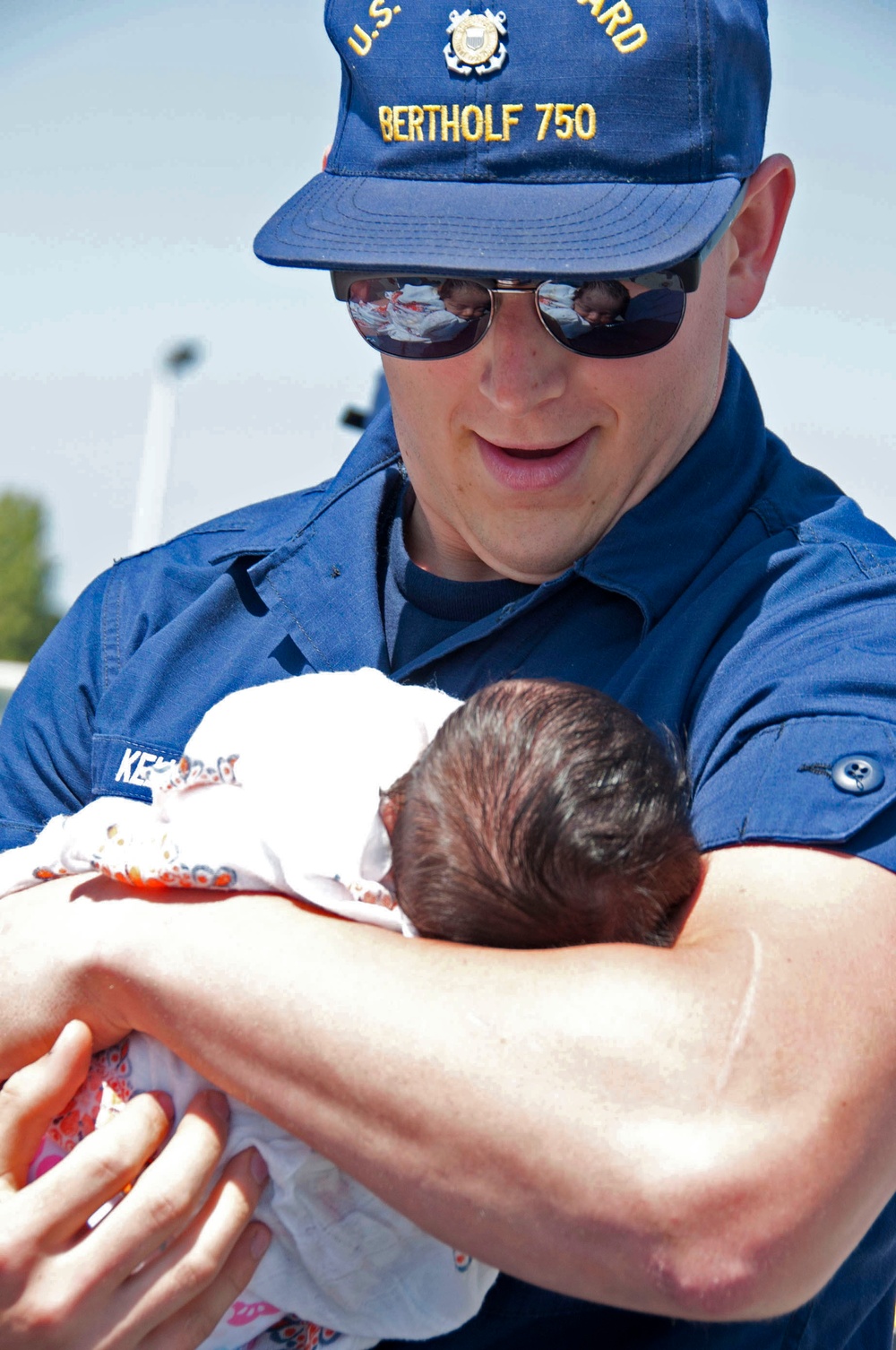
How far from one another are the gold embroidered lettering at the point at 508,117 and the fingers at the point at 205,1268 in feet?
4.80

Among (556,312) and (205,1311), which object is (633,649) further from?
(205,1311)

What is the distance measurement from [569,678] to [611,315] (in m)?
0.55

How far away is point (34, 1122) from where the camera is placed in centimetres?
172

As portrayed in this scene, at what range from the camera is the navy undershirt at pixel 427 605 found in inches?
95.7

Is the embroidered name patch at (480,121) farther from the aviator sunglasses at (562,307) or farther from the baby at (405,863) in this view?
the baby at (405,863)

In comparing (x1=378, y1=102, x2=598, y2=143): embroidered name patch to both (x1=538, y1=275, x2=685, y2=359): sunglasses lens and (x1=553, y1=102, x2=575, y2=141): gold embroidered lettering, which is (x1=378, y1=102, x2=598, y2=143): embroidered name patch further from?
(x1=538, y1=275, x2=685, y2=359): sunglasses lens

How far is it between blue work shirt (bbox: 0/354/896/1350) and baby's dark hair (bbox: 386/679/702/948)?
0.09 m

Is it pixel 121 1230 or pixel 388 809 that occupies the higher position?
pixel 388 809

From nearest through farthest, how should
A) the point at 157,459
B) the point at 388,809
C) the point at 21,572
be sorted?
the point at 388,809 → the point at 157,459 → the point at 21,572

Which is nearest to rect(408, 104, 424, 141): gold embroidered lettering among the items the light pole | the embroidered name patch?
the embroidered name patch

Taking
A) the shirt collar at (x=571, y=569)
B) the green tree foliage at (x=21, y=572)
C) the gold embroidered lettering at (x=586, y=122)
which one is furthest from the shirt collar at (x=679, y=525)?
the green tree foliage at (x=21, y=572)

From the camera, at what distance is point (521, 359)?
2143 millimetres

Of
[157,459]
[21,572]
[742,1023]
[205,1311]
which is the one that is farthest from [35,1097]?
[21,572]

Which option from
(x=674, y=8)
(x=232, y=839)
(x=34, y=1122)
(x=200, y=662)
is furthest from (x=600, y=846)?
(x=674, y=8)
